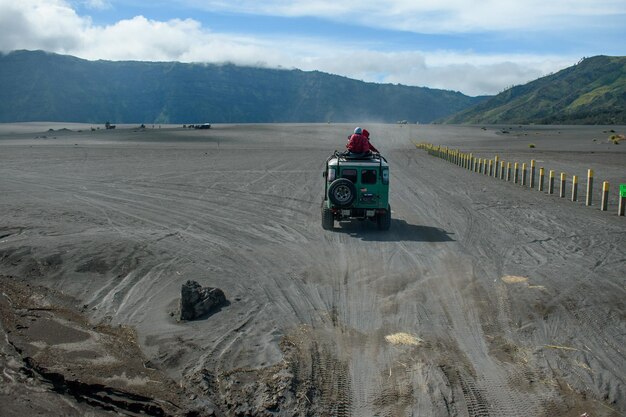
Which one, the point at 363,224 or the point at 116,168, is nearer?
the point at 363,224

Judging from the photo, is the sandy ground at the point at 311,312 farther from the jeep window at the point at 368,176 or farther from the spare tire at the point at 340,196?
the jeep window at the point at 368,176

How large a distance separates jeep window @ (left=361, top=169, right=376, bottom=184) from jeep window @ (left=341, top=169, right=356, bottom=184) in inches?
8.1

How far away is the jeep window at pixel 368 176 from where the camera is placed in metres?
16.9

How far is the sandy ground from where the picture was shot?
7352 millimetres

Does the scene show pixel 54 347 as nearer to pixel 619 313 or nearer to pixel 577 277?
pixel 619 313

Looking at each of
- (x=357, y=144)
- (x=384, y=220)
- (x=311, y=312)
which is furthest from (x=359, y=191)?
(x=311, y=312)

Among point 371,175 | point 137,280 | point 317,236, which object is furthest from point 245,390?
point 371,175

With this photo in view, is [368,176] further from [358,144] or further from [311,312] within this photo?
[311,312]

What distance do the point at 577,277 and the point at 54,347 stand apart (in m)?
9.02

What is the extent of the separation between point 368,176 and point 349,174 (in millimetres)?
485

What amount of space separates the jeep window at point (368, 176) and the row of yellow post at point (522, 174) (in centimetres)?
799

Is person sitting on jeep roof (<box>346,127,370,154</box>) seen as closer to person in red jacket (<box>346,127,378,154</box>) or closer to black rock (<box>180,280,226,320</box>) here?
person in red jacket (<box>346,127,378,154</box>)

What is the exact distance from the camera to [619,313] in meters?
10.3

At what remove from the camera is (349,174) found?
17.0 metres
